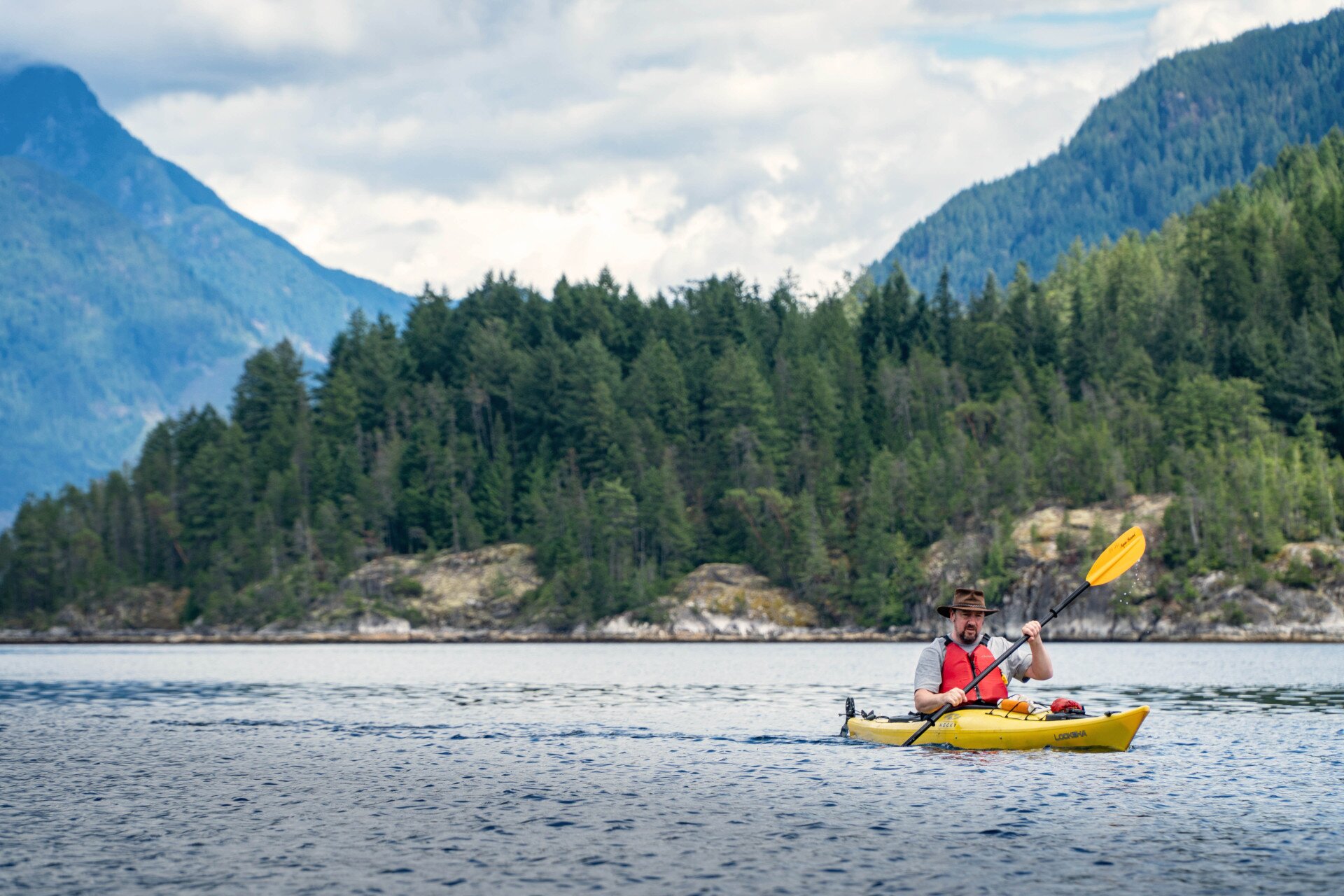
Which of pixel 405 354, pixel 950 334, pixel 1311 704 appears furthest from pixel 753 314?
pixel 1311 704

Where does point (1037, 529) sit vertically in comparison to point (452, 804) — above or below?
above

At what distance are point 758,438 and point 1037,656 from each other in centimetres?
12964

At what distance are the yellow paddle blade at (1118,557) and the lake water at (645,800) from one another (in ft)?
11.8

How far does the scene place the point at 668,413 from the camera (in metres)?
163

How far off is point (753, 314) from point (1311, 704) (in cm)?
15131

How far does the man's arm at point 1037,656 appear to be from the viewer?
2523 cm

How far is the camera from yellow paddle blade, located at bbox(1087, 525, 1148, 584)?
30.7 meters

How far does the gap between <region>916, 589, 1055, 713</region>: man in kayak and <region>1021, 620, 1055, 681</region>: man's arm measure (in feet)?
3.15

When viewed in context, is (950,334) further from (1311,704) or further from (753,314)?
(1311,704)

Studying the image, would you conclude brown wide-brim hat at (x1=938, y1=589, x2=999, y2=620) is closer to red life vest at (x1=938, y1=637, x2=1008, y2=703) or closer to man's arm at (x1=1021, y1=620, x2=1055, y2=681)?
red life vest at (x1=938, y1=637, x2=1008, y2=703)

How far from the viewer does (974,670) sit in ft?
93.3

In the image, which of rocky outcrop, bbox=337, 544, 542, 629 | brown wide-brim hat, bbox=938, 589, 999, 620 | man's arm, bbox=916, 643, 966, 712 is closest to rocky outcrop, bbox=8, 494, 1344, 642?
rocky outcrop, bbox=337, 544, 542, 629

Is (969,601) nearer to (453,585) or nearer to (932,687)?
(932,687)

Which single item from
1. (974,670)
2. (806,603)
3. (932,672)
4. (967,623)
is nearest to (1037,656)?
(967,623)
